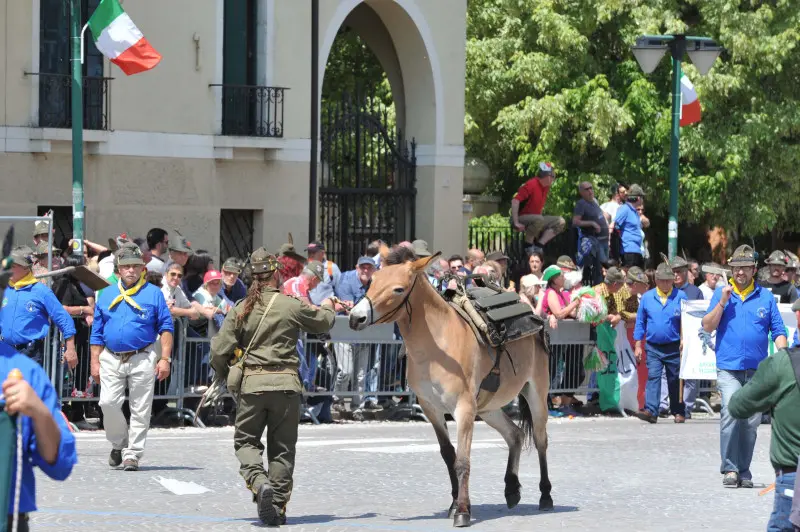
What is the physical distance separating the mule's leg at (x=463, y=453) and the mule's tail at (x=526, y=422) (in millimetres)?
965

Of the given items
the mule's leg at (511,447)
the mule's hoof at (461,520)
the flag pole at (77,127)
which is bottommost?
the mule's hoof at (461,520)

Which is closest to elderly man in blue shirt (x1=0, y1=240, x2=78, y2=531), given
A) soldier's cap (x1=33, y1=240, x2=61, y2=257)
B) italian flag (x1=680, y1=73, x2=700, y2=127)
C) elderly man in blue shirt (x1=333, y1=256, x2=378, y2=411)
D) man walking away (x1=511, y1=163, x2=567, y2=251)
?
soldier's cap (x1=33, y1=240, x2=61, y2=257)

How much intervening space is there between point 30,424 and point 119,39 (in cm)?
1561

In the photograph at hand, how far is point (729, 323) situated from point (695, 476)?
1.43 m

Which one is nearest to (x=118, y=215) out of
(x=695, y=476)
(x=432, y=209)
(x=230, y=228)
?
(x=230, y=228)

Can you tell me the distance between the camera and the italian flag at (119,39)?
813 inches

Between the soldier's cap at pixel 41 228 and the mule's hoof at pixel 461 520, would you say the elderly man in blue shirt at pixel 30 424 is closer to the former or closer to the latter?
the mule's hoof at pixel 461 520

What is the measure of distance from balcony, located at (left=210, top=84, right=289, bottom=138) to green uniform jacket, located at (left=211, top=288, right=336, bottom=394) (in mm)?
14566

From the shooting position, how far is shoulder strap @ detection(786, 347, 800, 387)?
26.2ft

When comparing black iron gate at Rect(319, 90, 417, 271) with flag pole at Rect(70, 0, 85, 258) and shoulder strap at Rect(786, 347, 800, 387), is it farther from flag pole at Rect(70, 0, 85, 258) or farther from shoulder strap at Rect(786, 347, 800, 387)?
shoulder strap at Rect(786, 347, 800, 387)

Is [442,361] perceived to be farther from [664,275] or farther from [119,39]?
[119,39]

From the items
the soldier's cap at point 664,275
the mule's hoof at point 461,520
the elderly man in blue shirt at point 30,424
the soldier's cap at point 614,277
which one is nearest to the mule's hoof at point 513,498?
the mule's hoof at point 461,520

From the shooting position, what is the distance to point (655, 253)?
37.8 m

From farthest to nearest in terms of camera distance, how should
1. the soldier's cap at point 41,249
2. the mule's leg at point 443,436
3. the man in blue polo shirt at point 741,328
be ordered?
the soldier's cap at point 41,249 < the man in blue polo shirt at point 741,328 < the mule's leg at point 443,436
